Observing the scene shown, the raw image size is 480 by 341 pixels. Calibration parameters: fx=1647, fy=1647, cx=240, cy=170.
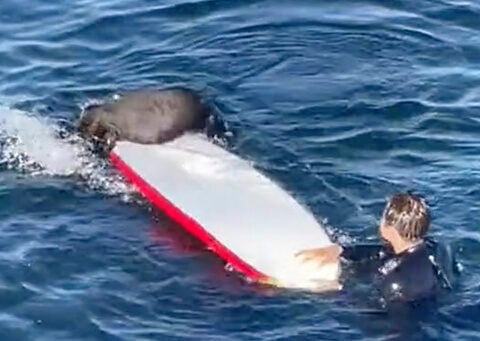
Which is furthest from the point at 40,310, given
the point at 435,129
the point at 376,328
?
the point at 435,129

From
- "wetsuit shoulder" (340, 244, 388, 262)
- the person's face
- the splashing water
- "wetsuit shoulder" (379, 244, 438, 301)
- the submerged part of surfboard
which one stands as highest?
the splashing water

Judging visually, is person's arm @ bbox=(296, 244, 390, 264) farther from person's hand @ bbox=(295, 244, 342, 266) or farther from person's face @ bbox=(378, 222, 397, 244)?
person's face @ bbox=(378, 222, 397, 244)

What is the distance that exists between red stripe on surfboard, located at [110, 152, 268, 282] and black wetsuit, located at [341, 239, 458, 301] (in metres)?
0.82

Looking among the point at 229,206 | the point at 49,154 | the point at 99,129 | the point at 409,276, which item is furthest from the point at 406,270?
the point at 49,154

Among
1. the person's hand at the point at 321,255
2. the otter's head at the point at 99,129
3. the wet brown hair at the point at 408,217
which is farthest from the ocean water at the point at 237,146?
the wet brown hair at the point at 408,217

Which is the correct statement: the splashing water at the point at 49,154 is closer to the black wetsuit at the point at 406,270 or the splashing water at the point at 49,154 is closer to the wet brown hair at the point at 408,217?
the black wetsuit at the point at 406,270

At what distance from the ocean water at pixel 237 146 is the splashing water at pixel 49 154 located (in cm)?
2

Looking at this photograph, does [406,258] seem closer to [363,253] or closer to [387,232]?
[387,232]

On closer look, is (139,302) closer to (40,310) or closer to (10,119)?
(40,310)

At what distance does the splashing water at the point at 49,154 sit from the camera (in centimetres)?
1302

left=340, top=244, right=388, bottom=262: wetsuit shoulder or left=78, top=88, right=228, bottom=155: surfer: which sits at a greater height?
left=78, top=88, right=228, bottom=155: surfer

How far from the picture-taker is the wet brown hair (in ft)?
35.7

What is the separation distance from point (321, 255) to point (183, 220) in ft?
4.38

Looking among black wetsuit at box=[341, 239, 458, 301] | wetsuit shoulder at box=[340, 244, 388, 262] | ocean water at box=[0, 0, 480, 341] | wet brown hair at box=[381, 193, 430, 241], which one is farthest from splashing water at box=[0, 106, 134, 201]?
wet brown hair at box=[381, 193, 430, 241]
